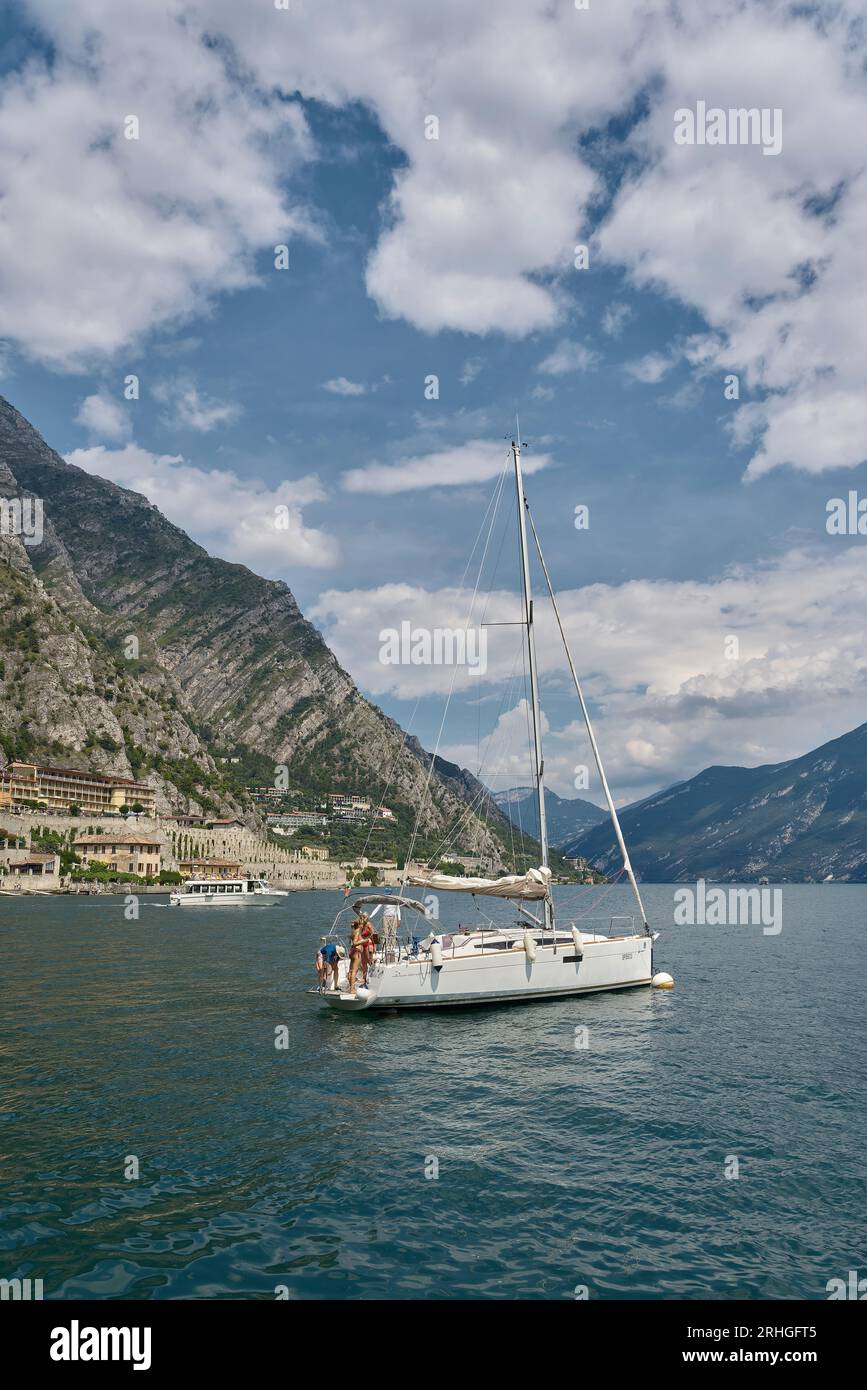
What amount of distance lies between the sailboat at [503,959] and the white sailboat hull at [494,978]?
4 centimetres

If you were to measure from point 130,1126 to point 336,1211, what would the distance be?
262 inches

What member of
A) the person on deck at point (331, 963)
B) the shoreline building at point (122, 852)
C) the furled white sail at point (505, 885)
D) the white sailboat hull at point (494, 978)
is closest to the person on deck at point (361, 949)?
the white sailboat hull at point (494, 978)

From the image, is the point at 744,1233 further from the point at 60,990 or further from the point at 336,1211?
the point at 60,990

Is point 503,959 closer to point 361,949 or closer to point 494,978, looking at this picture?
point 494,978

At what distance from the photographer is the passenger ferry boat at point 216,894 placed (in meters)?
123

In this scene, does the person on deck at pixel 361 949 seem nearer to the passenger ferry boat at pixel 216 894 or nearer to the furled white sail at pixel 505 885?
the furled white sail at pixel 505 885

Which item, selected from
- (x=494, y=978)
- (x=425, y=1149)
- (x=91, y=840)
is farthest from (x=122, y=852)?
(x=425, y=1149)

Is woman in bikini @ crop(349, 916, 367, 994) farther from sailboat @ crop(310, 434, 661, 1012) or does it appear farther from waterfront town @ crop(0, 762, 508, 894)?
waterfront town @ crop(0, 762, 508, 894)

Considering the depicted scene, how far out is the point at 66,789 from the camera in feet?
600

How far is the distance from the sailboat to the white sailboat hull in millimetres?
42

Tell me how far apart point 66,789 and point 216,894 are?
77549 mm
